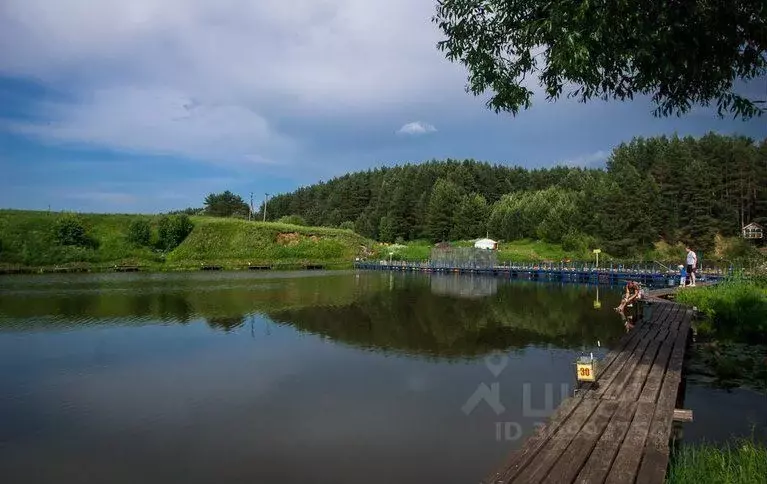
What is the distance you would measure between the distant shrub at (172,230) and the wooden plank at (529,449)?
7895 centimetres

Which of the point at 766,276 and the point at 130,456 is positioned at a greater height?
the point at 766,276

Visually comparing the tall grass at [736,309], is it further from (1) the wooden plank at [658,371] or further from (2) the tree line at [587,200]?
(2) the tree line at [587,200]

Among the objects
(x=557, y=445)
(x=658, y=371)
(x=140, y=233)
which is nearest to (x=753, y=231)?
(x=658, y=371)

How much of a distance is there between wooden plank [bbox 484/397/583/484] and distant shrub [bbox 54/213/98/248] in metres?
75.9

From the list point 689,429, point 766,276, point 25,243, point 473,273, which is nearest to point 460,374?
point 689,429

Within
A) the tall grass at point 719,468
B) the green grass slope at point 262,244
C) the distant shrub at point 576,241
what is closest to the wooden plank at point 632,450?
the tall grass at point 719,468

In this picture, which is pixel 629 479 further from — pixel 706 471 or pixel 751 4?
pixel 751 4

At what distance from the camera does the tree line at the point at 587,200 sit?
66.0 m

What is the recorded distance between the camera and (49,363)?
16312 mm

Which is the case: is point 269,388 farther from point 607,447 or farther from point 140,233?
point 140,233

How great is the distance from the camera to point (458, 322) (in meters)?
25.3

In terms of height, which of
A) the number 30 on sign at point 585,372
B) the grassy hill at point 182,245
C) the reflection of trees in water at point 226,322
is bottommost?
the reflection of trees in water at point 226,322

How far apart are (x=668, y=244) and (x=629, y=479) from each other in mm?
70040

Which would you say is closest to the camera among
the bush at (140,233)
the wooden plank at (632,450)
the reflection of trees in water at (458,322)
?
the wooden plank at (632,450)
